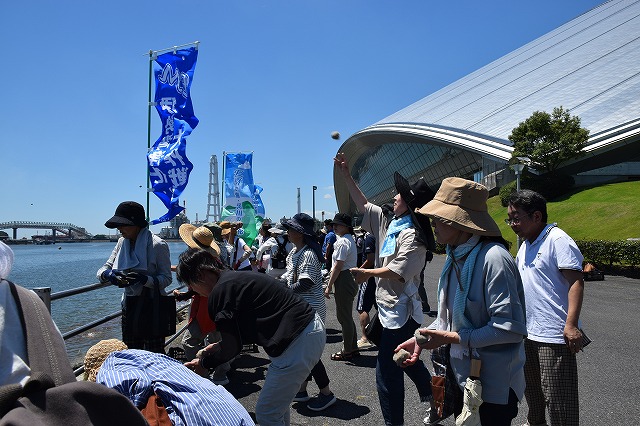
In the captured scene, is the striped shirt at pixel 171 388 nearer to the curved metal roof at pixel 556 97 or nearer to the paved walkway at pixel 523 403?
the paved walkway at pixel 523 403

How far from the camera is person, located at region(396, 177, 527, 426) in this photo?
2.36 metres

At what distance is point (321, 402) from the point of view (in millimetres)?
4543

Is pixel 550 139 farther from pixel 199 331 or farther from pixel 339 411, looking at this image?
pixel 199 331

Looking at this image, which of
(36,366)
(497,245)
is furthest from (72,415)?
(497,245)

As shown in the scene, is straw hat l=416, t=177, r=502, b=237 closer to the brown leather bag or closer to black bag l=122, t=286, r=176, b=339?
the brown leather bag

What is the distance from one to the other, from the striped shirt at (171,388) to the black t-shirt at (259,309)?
32.9 inches

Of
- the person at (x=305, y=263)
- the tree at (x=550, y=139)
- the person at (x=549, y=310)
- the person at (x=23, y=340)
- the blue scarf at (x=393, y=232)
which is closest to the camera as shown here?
the person at (x=23, y=340)

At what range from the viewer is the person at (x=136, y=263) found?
4.22 metres

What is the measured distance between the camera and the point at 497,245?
249 centimetres

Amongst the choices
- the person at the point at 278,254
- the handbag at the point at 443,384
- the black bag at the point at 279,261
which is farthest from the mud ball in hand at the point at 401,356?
the black bag at the point at 279,261

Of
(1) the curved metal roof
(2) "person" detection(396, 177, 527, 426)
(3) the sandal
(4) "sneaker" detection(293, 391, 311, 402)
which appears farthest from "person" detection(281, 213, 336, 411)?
(1) the curved metal roof

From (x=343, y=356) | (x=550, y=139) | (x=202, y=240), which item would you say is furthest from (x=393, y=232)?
(x=550, y=139)

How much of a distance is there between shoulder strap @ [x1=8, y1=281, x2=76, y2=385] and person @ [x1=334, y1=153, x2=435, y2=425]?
2.27 meters

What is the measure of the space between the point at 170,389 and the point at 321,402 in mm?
3058
